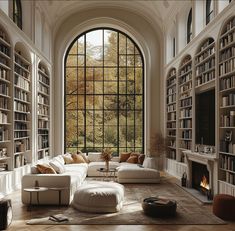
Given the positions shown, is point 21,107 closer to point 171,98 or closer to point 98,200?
point 98,200

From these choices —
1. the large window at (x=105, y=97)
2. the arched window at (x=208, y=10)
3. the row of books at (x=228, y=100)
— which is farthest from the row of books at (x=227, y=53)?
the large window at (x=105, y=97)

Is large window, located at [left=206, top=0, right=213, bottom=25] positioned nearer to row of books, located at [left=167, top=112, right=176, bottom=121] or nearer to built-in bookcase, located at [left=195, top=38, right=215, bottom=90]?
built-in bookcase, located at [left=195, top=38, right=215, bottom=90]

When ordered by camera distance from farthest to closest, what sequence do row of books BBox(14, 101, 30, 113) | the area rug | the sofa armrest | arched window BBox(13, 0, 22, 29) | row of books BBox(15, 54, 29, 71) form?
1. arched window BBox(13, 0, 22, 29)
2. row of books BBox(15, 54, 29, 71)
3. row of books BBox(14, 101, 30, 113)
4. the sofa armrest
5. the area rug

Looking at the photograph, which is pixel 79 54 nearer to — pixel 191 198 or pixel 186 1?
pixel 186 1

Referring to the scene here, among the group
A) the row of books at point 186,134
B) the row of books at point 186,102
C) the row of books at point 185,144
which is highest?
the row of books at point 186,102

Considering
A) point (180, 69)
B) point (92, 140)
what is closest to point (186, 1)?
point (180, 69)

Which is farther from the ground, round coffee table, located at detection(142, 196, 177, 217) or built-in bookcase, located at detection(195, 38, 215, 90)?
built-in bookcase, located at detection(195, 38, 215, 90)

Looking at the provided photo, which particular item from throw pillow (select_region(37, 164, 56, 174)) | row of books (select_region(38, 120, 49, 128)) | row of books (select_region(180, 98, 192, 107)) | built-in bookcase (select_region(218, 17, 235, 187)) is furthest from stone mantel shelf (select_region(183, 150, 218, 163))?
row of books (select_region(38, 120, 49, 128))

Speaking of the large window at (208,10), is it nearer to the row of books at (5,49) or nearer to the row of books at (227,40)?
the row of books at (227,40)

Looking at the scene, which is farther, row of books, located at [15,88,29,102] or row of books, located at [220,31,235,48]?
row of books, located at [15,88,29,102]

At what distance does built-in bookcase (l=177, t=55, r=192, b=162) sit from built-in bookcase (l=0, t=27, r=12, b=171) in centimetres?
494

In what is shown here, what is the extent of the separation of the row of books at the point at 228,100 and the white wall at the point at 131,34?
5966mm

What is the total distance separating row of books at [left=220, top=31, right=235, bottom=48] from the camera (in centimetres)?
686

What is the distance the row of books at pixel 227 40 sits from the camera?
6.86 metres
